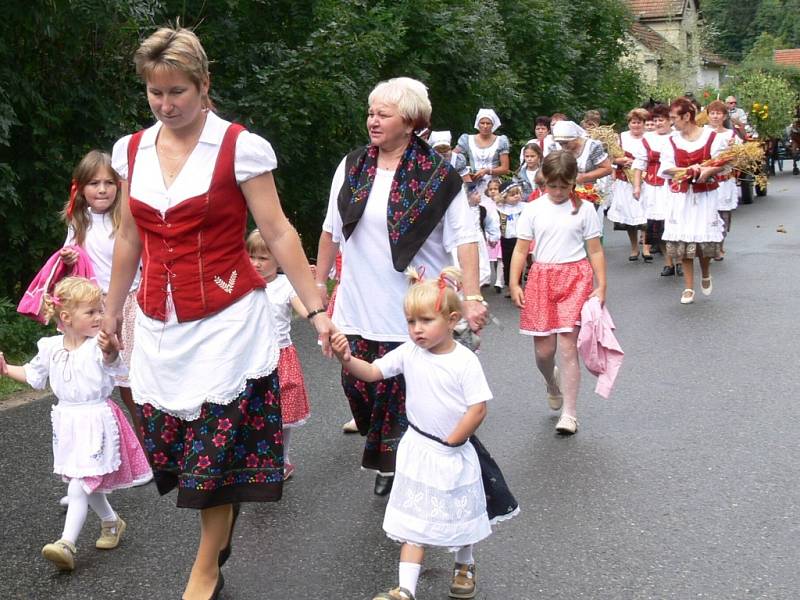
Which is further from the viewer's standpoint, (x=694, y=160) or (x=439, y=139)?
(x=439, y=139)

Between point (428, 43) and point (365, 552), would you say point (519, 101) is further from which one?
point (365, 552)

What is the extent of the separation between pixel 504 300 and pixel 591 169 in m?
1.68

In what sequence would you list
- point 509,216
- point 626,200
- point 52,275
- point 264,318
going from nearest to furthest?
1. point 264,318
2. point 52,275
3. point 509,216
4. point 626,200

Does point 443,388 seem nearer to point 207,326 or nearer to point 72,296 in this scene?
point 207,326

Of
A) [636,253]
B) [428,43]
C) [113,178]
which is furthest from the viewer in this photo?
[428,43]

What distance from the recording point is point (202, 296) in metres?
3.99

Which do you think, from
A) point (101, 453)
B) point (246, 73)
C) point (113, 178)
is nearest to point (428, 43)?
point (246, 73)

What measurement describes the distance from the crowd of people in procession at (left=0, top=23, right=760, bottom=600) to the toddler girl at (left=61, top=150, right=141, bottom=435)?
0.03ft

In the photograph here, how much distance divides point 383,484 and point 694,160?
7.40 meters

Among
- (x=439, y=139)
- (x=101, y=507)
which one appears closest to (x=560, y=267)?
(x=101, y=507)

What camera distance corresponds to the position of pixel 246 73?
39.7 feet

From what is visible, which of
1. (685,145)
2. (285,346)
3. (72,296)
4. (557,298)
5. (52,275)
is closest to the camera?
(72,296)

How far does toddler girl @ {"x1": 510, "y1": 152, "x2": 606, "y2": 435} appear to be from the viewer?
22.6ft

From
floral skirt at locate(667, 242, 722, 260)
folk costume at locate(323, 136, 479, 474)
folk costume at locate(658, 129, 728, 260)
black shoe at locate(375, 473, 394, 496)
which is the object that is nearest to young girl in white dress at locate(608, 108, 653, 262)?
folk costume at locate(658, 129, 728, 260)
